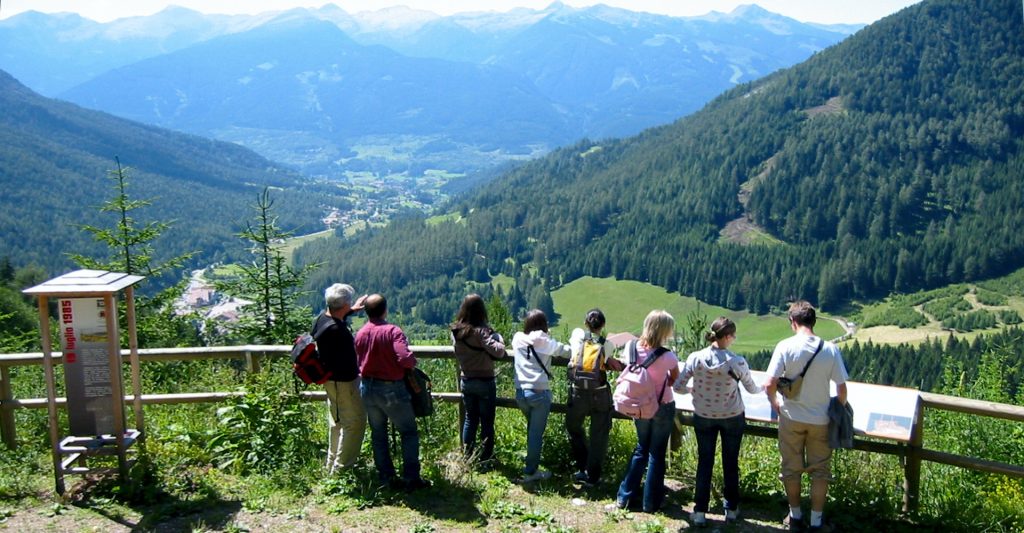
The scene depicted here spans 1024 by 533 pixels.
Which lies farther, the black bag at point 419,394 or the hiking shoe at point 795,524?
the black bag at point 419,394

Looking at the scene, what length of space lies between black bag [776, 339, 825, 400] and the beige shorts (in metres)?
0.22

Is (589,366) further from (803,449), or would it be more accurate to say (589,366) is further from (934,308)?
(934,308)

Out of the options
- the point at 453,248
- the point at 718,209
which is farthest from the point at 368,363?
the point at 718,209

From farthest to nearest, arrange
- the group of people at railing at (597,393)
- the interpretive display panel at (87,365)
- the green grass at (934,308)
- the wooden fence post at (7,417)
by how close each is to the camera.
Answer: the green grass at (934,308)
the wooden fence post at (7,417)
the interpretive display panel at (87,365)
the group of people at railing at (597,393)

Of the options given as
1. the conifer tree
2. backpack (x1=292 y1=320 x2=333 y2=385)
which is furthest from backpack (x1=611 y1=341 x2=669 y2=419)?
the conifer tree

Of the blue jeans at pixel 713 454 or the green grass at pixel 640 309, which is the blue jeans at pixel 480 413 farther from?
the green grass at pixel 640 309

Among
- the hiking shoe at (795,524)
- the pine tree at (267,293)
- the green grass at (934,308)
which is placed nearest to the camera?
the hiking shoe at (795,524)

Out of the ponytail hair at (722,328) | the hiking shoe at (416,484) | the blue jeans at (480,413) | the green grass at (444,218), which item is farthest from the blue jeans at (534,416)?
the green grass at (444,218)

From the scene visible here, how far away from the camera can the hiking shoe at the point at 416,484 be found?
6273 millimetres

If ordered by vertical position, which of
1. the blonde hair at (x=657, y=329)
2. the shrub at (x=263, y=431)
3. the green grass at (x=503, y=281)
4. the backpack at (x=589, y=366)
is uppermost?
the blonde hair at (x=657, y=329)

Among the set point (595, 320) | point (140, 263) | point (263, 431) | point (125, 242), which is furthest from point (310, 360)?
point (140, 263)

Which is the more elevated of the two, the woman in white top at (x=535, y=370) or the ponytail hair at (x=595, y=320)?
the ponytail hair at (x=595, y=320)

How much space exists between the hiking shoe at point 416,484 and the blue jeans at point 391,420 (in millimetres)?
25

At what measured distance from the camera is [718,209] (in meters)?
159
